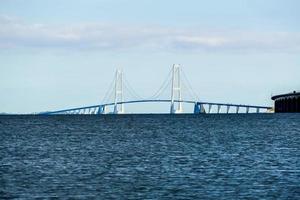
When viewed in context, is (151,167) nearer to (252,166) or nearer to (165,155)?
(252,166)

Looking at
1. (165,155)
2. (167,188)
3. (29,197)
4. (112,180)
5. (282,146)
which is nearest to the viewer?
(29,197)

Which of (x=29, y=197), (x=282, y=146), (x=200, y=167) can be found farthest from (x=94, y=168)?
(x=282, y=146)

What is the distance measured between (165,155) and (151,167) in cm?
929

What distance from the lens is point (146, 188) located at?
33250 mm

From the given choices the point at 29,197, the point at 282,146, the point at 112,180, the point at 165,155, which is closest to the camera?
the point at 29,197

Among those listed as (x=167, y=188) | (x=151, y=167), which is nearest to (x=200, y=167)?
(x=151, y=167)

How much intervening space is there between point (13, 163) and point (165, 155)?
397 inches

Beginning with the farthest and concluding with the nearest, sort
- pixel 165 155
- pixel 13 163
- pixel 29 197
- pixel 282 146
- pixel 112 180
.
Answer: pixel 282 146 < pixel 165 155 < pixel 13 163 < pixel 112 180 < pixel 29 197

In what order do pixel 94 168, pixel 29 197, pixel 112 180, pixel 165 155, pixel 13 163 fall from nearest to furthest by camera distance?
pixel 29 197, pixel 112 180, pixel 94 168, pixel 13 163, pixel 165 155

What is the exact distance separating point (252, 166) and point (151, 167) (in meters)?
5.04

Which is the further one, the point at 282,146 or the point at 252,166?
the point at 282,146

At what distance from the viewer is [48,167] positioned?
4319 centimetres

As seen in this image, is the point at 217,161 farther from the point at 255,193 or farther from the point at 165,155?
the point at 255,193

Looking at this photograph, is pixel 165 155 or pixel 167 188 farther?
pixel 165 155
